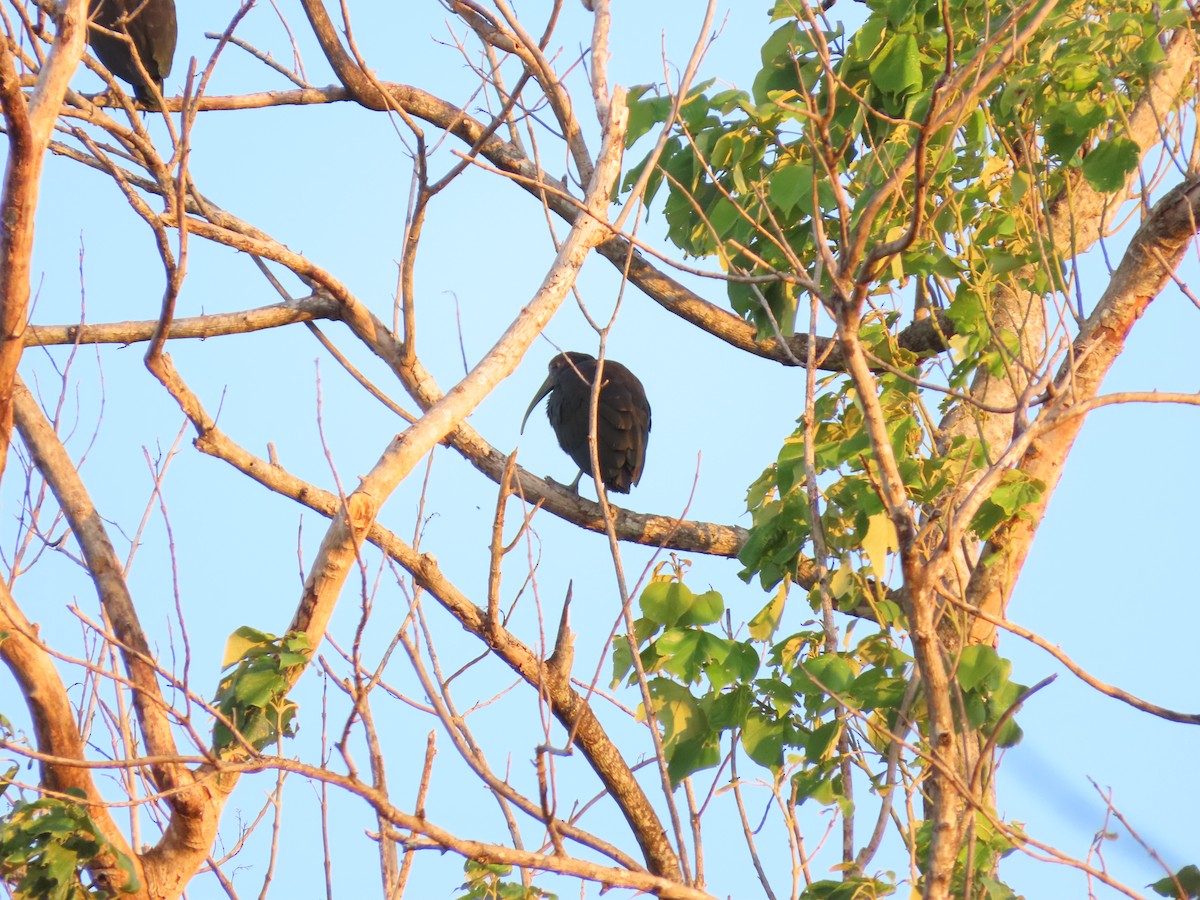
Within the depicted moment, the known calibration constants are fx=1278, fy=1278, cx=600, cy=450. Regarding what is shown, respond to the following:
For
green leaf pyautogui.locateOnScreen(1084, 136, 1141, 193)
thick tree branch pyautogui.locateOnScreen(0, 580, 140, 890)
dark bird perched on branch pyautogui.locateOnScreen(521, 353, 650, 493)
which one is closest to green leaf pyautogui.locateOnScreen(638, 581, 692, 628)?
thick tree branch pyautogui.locateOnScreen(0, 580, 140, 890)

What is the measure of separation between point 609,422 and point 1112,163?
294 cm

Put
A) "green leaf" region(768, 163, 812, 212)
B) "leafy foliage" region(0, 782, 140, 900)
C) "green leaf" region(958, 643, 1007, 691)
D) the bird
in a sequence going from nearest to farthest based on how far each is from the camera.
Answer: "leafy foliage" region(0, 782, 140, 900)
"green leaf" region(958, 643, 1007, 691)
"green leaf" region(768, 163, 812, 212)
the bird

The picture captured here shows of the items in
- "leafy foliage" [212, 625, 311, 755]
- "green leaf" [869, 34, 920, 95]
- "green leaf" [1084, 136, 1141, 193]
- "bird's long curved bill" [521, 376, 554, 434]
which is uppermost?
"bird's long curved bill" [521, 376, 554, 434]

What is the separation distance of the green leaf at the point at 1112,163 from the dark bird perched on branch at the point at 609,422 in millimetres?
2627

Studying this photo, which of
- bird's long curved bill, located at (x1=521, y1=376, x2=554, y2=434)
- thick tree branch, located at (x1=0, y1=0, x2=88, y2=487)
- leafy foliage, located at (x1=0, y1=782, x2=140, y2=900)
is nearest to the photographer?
thick tree branch, located at (x1=0, y1=0, x2=88, y2=487)

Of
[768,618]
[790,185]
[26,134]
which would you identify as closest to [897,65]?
[790,185]

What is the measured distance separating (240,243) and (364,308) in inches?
26.8

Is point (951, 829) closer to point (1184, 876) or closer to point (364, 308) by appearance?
point (1184, 876)

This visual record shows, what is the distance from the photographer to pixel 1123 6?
389 cm

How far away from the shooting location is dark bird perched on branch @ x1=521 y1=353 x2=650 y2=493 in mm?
6059

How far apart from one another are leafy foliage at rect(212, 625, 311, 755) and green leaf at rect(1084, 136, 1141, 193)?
8.37 feet

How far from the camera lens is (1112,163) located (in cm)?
364

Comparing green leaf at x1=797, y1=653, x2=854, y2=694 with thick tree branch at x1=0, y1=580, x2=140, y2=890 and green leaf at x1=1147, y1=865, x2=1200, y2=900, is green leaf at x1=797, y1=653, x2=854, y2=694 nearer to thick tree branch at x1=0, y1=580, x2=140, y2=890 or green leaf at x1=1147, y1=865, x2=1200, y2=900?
green leaf at x1=1147, y1=865, x2=1200, y2=900

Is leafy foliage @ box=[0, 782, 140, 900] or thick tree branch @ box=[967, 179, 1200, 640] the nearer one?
leafy foliage @ box=[0, 782, 140, 900]
